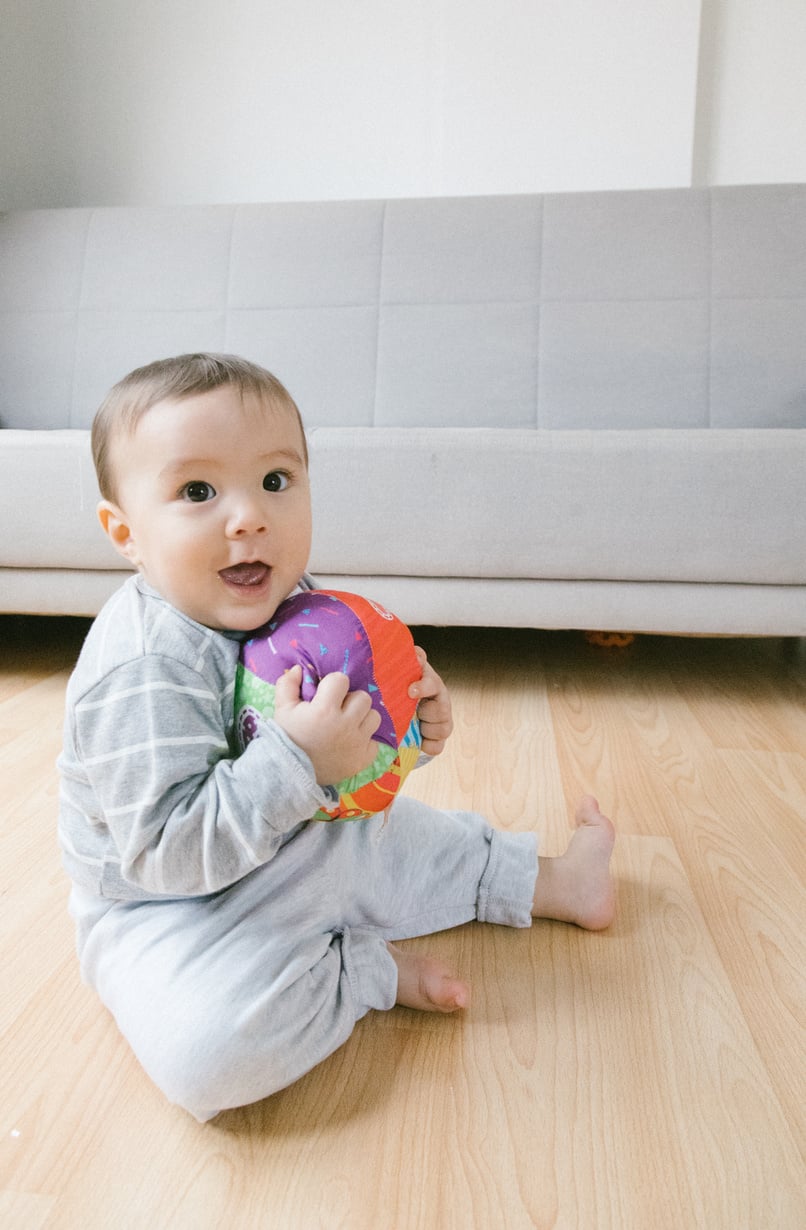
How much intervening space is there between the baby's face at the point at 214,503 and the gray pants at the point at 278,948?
8.3 inches

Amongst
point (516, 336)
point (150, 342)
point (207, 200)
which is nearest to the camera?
point (516, 336)

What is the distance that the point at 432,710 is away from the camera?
30.5 inches

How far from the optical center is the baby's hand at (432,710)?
75 cm

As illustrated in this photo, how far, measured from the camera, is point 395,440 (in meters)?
1.51

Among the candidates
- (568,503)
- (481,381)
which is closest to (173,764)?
(568,503)

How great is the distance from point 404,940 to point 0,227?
7.40 feet

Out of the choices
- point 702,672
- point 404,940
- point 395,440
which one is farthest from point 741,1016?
point 702,672

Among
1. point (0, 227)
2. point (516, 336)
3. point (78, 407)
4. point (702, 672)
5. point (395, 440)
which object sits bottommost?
point (702, 672)

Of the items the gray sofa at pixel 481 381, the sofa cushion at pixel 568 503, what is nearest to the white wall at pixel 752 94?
the gray sofa at pixel 481 381

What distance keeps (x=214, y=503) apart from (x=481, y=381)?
1505 millimetres

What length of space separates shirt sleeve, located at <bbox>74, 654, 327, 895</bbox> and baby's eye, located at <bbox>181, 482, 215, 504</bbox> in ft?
0.39

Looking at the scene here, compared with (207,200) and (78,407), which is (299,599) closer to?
(78,407)

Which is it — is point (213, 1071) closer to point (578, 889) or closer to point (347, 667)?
point (347, 667)

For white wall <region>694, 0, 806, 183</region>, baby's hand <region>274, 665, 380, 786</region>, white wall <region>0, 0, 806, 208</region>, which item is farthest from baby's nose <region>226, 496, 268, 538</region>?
white wall <region>694, 0, 806, 183</region>
